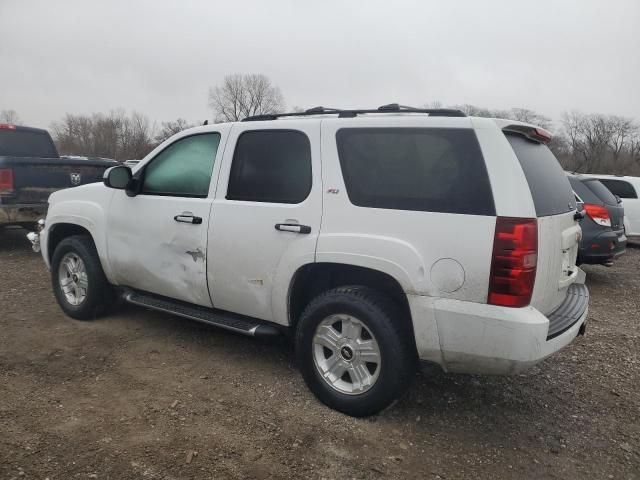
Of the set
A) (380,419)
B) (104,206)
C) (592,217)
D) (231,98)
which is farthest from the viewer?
(231,98)

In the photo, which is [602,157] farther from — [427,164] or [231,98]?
[427,164]

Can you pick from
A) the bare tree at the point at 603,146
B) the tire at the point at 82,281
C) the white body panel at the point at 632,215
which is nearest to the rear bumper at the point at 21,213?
the tire at the point at 82,281

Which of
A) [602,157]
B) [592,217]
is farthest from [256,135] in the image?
[602,157]

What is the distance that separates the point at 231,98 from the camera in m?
68.7

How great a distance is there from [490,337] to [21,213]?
694cm

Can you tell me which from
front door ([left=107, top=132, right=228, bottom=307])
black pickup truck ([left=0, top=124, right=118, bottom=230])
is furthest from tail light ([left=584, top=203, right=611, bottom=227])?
black pickup truck ([left=0, top=124, right=118, bottom=230])

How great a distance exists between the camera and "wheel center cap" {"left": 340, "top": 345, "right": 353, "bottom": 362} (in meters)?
3.14

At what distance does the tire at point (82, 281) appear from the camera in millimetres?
4578

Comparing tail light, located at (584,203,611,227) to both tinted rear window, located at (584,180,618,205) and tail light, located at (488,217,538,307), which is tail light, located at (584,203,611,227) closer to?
tinted rear window, located at (584,180,618,205)

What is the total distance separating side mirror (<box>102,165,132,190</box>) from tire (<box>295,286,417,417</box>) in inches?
77.6

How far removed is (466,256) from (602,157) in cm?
5993

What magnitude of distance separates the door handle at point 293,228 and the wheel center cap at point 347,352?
30.3 inches

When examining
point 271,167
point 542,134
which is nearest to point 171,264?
point 271,167

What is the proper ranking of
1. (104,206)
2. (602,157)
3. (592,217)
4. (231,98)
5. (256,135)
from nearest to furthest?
(256,135)
(104,206)
(592,217)
(602,157)
(231,98)
